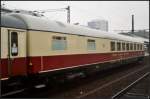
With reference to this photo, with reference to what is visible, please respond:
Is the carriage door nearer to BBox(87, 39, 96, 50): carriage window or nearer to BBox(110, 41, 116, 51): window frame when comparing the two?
BBox(87, 39, 96, 50): carriage window

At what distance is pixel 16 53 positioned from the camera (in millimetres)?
9484

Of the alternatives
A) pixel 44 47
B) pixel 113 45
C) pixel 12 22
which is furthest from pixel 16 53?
pixel 113 45

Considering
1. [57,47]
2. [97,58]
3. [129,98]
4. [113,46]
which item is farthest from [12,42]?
[113,46]

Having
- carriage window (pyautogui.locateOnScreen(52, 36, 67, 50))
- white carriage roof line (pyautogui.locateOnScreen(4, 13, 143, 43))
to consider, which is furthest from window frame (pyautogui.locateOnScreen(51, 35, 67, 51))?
white carriage roof line (pyautogui.locateOnScreen(4, 13, 143, 43))

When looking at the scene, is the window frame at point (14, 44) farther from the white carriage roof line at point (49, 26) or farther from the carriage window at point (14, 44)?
the white carriage roof line at point (49, 26)

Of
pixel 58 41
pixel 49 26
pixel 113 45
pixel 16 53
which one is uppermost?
pixel 49 26

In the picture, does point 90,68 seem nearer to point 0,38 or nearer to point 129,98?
point 129,98

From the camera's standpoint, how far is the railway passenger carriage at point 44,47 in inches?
366

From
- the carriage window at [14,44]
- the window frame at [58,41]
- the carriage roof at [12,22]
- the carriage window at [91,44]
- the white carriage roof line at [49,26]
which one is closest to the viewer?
the carriage roof at [12,22]

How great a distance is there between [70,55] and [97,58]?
3.80 meters

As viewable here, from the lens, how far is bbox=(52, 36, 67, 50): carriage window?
1159 centimetres

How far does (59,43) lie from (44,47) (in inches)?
47.8

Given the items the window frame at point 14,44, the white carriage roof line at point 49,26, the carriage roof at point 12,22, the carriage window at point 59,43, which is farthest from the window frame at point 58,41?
the window frame at point 14,44

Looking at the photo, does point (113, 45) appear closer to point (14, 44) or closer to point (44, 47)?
point (44, 47)
